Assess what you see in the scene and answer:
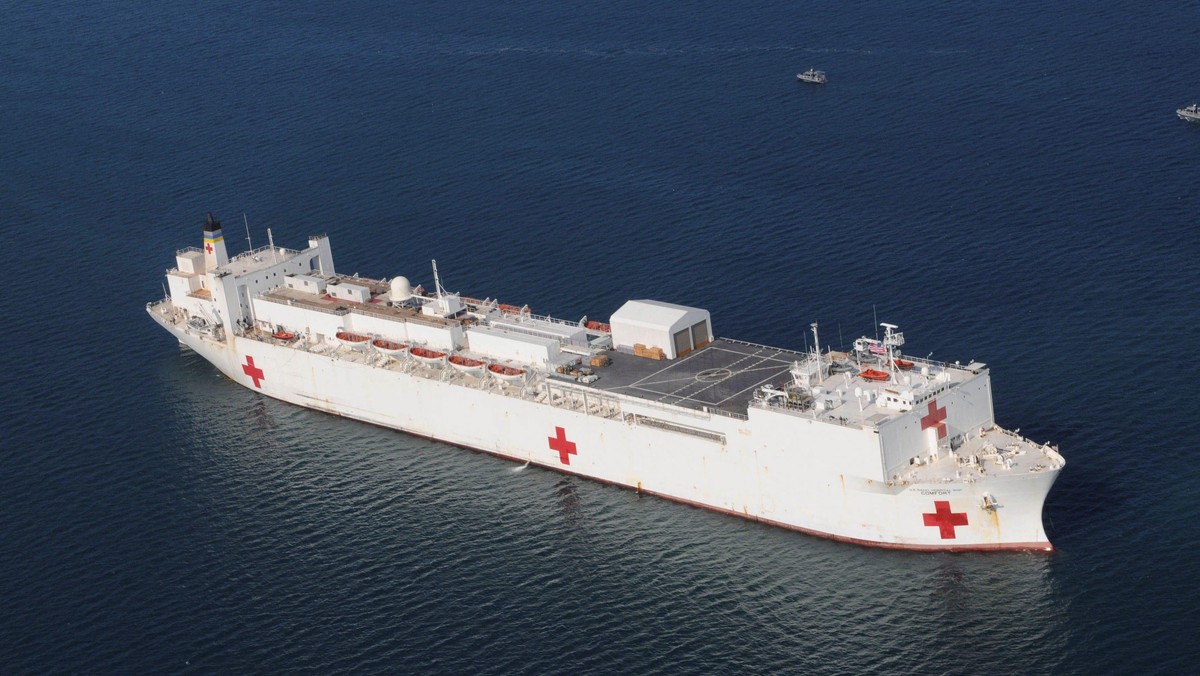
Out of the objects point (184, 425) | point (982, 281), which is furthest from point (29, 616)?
point (982, 281)

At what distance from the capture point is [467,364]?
263 feet

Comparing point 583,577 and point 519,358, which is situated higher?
point 519,358

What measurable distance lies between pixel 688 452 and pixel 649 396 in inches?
150

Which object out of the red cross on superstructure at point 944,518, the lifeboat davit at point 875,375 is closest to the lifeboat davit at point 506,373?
the lifeboat davit at point 875,375

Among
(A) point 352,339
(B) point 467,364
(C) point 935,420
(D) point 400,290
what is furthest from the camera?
(D) point 400,290

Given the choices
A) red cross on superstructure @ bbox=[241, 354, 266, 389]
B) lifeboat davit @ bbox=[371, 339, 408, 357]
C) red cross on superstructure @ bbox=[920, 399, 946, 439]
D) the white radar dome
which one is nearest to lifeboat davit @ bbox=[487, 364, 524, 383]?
lifeboat davit @ bbox=[371, 339, 408, 357]

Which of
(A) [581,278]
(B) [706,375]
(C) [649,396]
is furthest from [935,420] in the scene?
(A) [581,278]

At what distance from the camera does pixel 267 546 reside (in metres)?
70.9

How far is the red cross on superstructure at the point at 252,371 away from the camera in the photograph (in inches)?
3438

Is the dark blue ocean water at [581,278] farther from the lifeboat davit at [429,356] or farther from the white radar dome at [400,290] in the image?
the white radar dome at [400,290]

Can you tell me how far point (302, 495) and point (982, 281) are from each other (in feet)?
124

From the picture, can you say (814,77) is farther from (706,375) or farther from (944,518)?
(944,518)

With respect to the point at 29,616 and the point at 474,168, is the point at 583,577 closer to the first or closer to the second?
the point at 29,616

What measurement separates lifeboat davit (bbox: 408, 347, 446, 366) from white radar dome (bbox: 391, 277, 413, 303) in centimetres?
483
